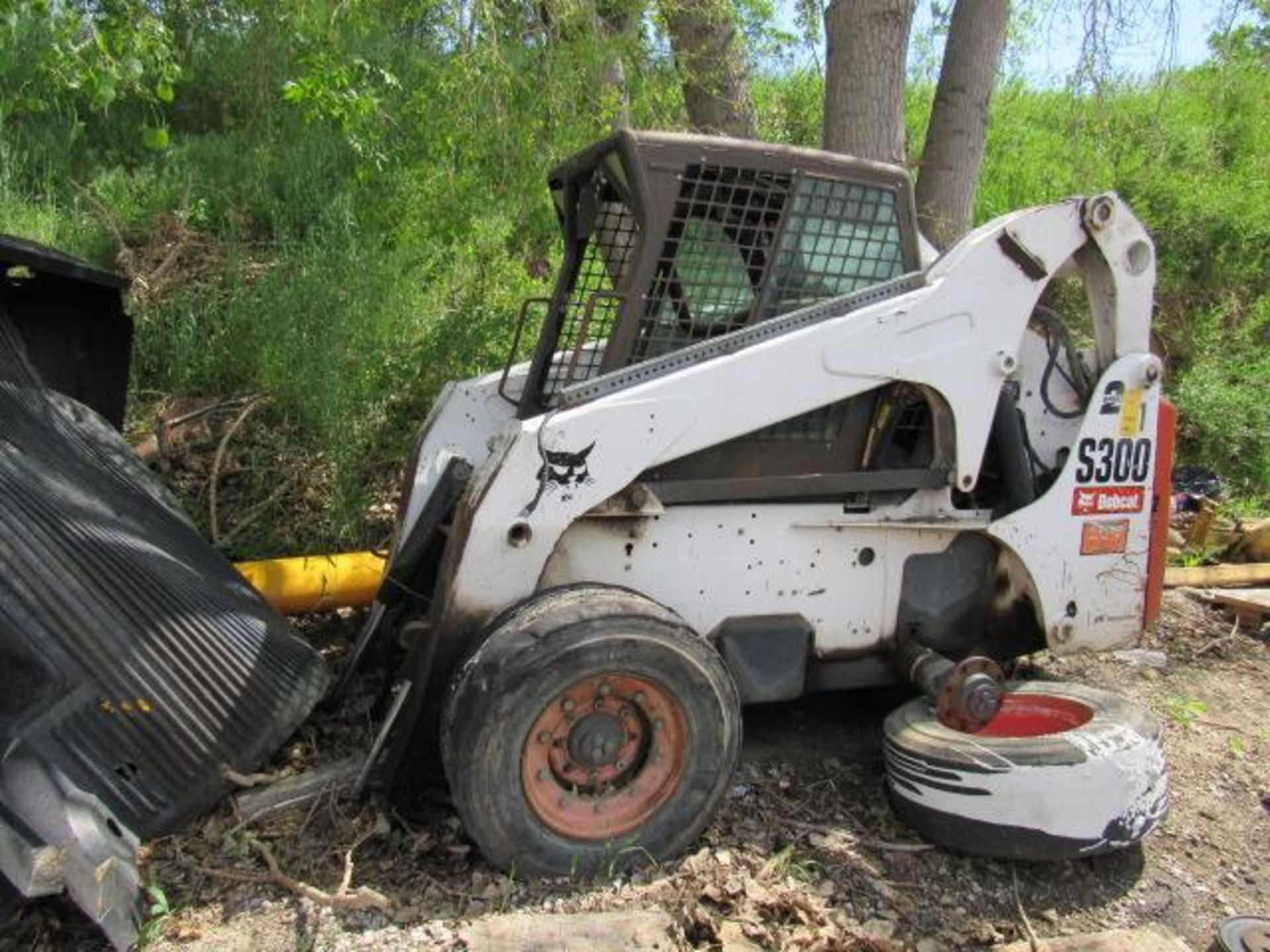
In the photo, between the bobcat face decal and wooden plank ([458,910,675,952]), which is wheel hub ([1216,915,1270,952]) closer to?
wooden plank ([458,910,675,952])

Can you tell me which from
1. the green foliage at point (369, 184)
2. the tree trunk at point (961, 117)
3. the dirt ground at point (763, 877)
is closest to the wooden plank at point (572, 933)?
the dirt ground at point (763, 877)

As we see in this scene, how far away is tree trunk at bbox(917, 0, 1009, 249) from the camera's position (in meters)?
5.68

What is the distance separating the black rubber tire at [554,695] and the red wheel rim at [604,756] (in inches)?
1.0

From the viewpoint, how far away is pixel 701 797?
9.61 ft

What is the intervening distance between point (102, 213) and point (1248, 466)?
294 inches

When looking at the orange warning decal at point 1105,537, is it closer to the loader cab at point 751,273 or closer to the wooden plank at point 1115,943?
the loader cab at point 751,273

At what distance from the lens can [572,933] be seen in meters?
2.51

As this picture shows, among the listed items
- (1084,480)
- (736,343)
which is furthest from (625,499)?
(1084,480)

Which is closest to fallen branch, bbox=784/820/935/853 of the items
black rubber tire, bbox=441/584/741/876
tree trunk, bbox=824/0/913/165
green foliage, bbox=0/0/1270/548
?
black rubber tire, bbox=441/584/741/876

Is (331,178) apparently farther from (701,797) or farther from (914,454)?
(701,797)

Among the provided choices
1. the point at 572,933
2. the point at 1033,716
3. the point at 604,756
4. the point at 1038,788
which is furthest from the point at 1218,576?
the point at 572,933

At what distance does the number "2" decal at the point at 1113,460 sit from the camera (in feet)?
11.3

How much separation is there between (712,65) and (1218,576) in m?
3.85

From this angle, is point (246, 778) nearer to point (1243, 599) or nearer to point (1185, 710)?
point (1185, 710)
